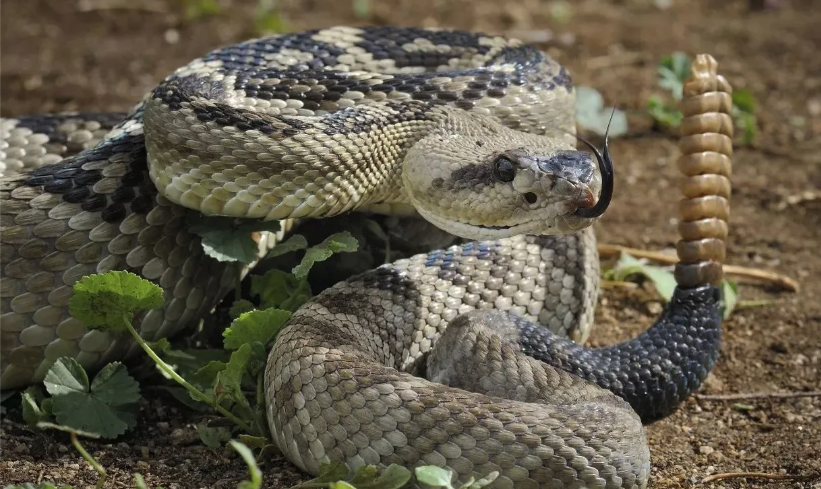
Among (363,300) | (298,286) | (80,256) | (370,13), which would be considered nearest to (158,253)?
(80,256)

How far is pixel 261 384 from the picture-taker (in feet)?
13.2

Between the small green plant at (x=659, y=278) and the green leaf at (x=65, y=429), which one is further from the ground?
the green leaf at (x=65, y=429)

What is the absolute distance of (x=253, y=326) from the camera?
405 centimetres

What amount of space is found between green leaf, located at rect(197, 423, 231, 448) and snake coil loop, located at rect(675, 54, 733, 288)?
2218 mm

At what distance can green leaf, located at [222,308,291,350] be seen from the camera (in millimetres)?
4012

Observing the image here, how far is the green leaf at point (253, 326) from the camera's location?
13.2ft

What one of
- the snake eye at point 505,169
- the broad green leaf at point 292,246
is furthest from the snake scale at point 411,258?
the broad green leaf at point 292,246

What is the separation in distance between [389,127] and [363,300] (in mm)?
808

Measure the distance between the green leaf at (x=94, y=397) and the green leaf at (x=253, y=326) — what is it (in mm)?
462

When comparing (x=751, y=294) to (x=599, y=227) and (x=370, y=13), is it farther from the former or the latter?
(x=370, y=13)

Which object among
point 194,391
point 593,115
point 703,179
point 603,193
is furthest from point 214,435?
point 593,115

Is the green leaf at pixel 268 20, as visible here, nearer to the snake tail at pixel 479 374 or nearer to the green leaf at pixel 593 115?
the green leaf at pixel 593 115

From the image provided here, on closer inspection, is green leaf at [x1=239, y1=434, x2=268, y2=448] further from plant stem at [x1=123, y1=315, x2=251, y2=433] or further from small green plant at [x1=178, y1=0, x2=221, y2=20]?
small green plant at [x1=178, y1=0, x2=221, y2=20]

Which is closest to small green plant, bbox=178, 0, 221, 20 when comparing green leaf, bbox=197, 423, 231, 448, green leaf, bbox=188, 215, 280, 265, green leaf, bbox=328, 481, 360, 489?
green leaf, bbox=188, 215, 280, 265
